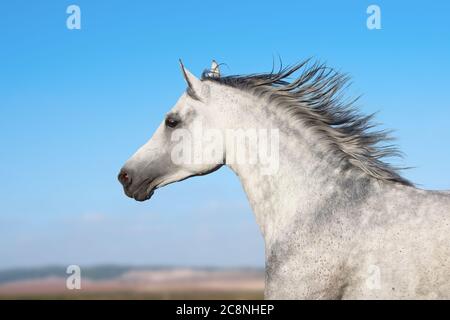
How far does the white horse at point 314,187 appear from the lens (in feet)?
18.0

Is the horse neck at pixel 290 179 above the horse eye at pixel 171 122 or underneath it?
underneath

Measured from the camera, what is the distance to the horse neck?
236 inches

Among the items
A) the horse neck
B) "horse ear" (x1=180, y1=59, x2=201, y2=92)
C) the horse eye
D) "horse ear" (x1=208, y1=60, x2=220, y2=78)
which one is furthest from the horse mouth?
"horse ear" (x1=208, y1=60, x2=220, y2=78)

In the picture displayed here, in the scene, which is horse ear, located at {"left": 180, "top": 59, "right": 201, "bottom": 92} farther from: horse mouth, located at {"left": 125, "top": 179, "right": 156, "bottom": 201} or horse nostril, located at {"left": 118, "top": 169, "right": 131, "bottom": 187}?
horse nostril, located at {"left": 118, "top": 169, "right": 131, "bottom": 187}

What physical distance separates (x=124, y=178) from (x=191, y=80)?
1.49 meters

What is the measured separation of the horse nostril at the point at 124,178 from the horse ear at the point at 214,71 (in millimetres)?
1659

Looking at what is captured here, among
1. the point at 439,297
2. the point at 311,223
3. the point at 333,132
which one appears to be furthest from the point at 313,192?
the point at 439,297

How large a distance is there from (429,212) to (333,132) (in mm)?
1392

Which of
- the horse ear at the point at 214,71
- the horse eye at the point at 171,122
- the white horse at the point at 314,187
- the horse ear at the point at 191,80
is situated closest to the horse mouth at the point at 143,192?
the white horse at the point at 314,187

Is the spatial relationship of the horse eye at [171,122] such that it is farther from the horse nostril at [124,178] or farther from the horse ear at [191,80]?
the horse nostril at [124,178]

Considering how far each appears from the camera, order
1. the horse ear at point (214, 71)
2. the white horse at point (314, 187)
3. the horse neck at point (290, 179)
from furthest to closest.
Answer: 1. the horse ear at point (214, 71)
2. the horse neck at point (290, 179)
3. the white horse at point (314, 187)

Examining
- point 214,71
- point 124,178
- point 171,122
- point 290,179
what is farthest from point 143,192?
point 290,179

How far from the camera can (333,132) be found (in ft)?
20.9
